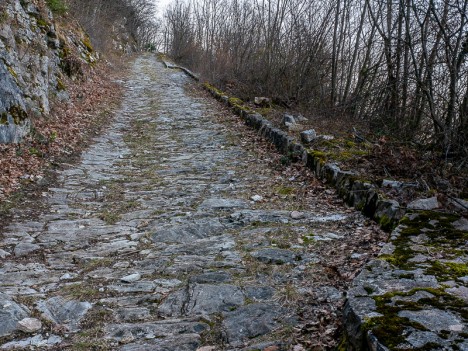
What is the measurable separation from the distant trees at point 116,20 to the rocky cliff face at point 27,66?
747 cm

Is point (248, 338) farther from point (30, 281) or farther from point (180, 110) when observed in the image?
point (180, 110)

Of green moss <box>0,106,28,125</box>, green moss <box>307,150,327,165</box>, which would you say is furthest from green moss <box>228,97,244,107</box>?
green moss <box>0,106,28,125</box>

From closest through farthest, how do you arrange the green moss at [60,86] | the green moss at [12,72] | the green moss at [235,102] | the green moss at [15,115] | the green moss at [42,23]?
1. the green moss at [15,115]
2. the green moss at [12,72]
3. the green moss at [60,86]
4. the green moss at [42,23]
5. the green moss at [235,102]

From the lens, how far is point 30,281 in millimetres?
3717

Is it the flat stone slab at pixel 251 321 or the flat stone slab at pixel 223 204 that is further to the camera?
the flat stone slab at pixel 223 204

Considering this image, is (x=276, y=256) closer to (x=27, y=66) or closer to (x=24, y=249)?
(x=24, y=249)

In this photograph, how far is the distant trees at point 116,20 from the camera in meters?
21.8

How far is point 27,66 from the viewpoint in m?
8.88

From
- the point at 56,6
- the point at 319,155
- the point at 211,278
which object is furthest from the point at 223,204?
the point at 56,6

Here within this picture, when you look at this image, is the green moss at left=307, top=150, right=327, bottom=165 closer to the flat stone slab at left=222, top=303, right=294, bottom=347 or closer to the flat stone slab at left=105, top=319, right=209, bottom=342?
the flat stone slab at left=222, top=303, right=294, bottom=347

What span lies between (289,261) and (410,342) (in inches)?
75.5

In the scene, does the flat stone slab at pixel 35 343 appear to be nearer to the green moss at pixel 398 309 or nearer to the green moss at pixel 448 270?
the green moss at pixel 398 309

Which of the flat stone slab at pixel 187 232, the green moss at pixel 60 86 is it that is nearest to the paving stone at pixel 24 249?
the flat stone slab at pixel 187 232

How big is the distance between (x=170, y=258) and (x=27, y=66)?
22.0ft
